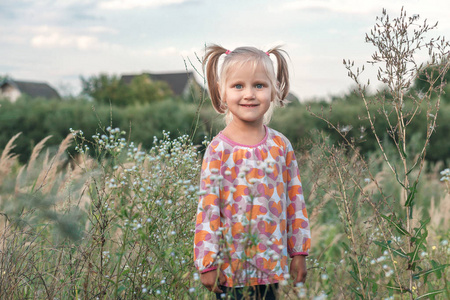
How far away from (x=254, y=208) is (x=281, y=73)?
38.8 inches

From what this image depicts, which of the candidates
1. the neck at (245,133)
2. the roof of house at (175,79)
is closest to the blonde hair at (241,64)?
the neck at (245,133)

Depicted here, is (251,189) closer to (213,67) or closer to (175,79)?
(213,67)

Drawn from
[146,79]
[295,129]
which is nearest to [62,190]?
[295,129]

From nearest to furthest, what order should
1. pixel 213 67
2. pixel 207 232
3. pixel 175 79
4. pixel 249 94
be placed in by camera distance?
pixel 207 232, pixel 249 94, pixel 213 67, pixel 175 79

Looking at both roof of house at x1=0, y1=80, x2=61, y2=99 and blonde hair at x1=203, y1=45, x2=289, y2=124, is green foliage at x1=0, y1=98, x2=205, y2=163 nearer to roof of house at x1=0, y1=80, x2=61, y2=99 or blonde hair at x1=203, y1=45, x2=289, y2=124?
blonde hair at x1=203, y1=45, x2=289, y2=124

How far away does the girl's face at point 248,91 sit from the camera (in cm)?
288

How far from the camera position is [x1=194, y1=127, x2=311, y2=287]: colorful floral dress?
105 inches

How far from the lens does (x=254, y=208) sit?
2.76 meters

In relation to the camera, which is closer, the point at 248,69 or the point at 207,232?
the point at 207,232

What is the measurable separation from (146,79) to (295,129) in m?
16.6

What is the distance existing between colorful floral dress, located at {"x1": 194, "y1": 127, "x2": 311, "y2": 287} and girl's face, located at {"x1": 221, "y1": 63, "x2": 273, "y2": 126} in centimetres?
18

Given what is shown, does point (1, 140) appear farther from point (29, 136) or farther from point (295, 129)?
point (295, 129)

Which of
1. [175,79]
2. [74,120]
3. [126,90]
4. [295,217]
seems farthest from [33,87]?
[295,217]

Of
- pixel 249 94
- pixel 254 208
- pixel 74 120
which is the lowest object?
pixel 74 120
